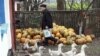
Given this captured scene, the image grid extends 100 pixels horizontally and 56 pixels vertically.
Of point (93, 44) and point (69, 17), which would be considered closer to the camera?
point (93, 44)

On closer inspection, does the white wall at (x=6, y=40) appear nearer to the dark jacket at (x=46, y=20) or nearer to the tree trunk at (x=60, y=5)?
the dark jacket at (x=46, y=20)

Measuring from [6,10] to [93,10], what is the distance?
7610 millimetres

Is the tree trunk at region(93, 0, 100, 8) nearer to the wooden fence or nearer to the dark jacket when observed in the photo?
the wooden fence

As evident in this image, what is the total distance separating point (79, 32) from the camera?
1477 centimetres

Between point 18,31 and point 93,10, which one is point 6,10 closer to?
point 18,31

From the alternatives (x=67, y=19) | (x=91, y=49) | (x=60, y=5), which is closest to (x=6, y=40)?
(x=91, y=49)

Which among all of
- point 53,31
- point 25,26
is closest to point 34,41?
point 53,31

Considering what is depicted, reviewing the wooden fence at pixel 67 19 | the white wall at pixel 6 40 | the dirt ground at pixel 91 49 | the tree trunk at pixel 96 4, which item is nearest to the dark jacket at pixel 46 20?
the dirt ground at pixel 91 49

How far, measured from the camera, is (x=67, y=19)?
49.8 ft

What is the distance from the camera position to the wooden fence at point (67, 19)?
49.2ft

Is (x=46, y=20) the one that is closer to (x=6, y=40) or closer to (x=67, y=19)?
(x=67, y=19)

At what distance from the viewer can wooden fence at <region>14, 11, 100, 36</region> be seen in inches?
590

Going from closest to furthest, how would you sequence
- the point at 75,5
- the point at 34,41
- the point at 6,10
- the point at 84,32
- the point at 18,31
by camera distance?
1. the point at 6,10
2. the point at 34,41
3. the point at 18,31
4. the point at 84,32
5. the point at 75,5

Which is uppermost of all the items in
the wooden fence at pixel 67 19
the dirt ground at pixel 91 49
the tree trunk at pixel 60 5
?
the tree trunk at pixel 60 5
